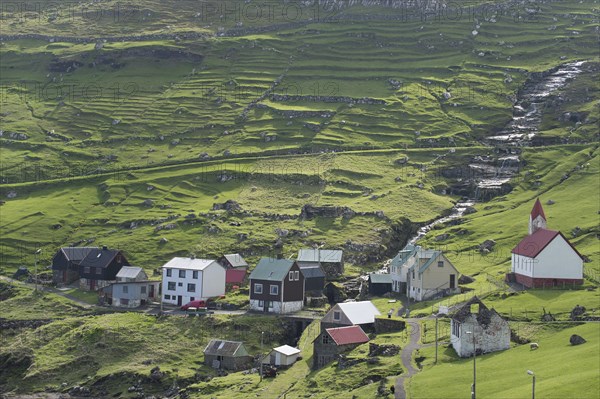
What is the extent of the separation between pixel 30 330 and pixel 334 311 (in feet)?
146

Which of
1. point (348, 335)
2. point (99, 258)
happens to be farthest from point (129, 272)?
point (348, 335)

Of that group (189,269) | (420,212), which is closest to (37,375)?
(189,269)

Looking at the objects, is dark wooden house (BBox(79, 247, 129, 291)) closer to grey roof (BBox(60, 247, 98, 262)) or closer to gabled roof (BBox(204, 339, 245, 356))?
grey roof (BBox(60, 247, 98, 262))

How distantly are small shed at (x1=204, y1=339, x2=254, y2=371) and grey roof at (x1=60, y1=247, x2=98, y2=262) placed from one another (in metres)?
46.0

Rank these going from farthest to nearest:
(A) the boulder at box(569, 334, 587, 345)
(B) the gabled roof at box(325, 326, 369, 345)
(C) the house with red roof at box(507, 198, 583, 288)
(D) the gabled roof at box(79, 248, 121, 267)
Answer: (D) the gabled roof at box(79, 248, 121, 267), (C) the house with red roof at box(507, 198, 583, 288), (B) the gabled roof at box(325, 326, 369, 345), (A) the boulder at box(569, 334, 587, 345)

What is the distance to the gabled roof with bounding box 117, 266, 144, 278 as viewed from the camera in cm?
15588

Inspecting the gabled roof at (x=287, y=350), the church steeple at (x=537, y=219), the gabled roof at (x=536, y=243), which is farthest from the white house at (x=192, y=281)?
the church steeple at (x=537, y=219)

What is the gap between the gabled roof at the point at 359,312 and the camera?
12462 centimetres

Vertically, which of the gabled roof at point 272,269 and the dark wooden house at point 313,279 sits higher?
the gabled roof at point 272,269

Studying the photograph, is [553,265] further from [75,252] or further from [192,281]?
[75,252]

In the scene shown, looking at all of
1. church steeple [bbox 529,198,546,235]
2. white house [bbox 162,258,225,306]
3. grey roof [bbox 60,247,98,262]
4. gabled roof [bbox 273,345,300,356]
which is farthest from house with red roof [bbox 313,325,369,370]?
grey roof [bbox 60,247,98,262]

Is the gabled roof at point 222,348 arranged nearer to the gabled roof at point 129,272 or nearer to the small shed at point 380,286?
the small shed at point 380,286

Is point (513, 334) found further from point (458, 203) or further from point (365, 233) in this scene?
point (458, 203)

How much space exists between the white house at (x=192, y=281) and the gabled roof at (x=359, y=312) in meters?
28.5
